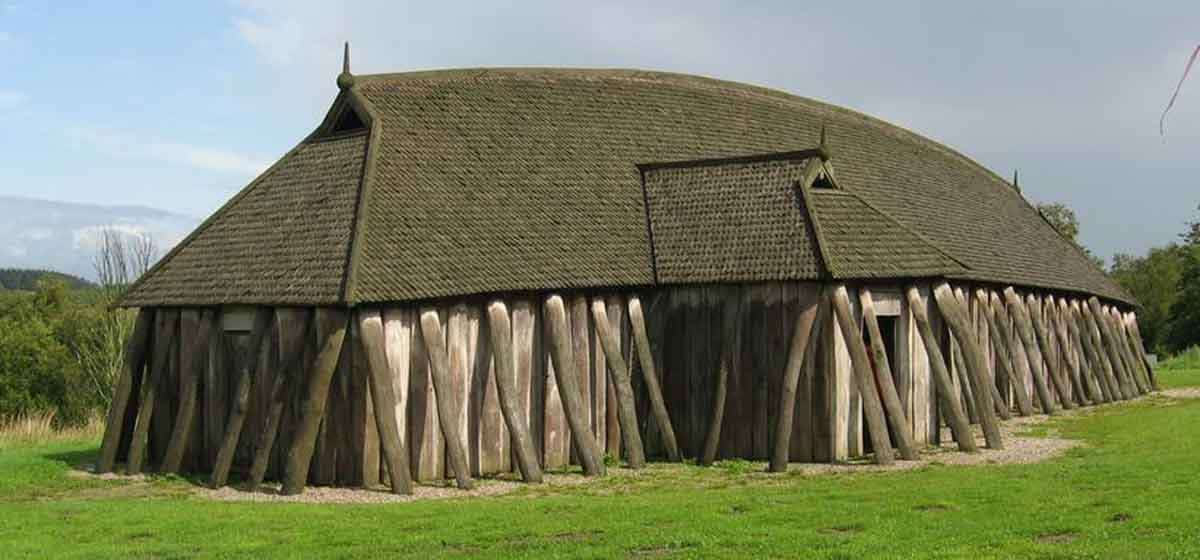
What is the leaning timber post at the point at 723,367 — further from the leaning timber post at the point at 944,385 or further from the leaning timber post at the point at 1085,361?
the leaning timber post at the point at 1085,361

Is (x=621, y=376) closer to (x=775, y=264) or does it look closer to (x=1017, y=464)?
(x=775, y=264)

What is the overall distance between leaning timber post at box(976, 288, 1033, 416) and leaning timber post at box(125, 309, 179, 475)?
16.3m

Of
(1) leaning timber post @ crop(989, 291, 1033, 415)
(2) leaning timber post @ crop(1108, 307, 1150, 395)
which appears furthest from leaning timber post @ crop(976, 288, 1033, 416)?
(2) leaning timber post @ crop(1108, 307, 1150, 395)

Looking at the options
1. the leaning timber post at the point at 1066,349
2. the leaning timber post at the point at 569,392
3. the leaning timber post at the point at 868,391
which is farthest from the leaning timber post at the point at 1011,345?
the leaning timber post at the point at 569,392

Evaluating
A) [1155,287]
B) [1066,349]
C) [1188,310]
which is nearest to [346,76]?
[1066,349]

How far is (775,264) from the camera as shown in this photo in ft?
67.2

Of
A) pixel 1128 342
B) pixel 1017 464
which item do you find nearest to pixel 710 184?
pixel 1017 464

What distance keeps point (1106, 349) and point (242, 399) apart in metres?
24.8

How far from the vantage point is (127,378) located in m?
20.6

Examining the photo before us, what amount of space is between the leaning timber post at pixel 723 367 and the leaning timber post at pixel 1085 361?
14.7 metres

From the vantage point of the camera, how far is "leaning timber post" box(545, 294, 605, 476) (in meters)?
18.8

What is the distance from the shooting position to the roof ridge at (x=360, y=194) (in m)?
17.5

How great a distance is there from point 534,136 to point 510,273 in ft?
15.2

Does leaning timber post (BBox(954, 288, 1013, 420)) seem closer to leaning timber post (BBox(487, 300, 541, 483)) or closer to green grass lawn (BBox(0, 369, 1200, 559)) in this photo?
green grass lawn (BBox(0, 369, 1200, 559))
